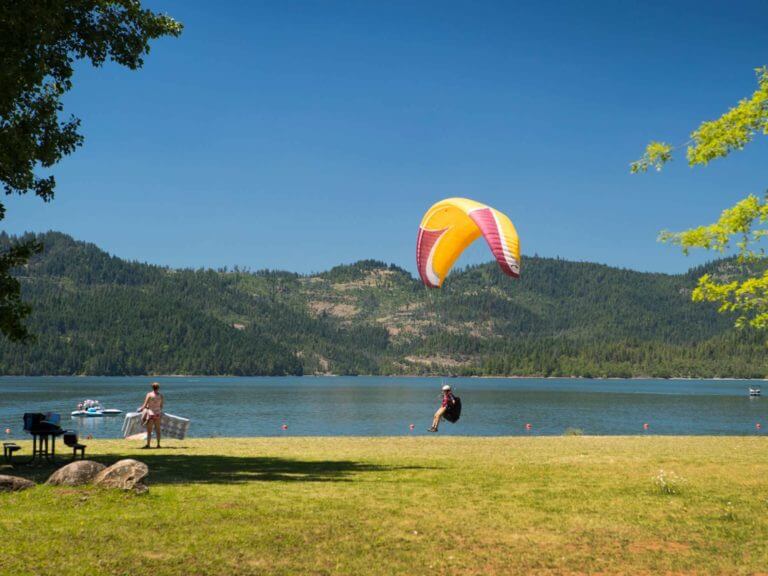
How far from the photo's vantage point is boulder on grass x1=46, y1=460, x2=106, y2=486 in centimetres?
1614

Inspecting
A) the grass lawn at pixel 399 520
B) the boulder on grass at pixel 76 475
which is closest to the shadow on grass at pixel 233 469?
the grass lawn at pixel 399 520

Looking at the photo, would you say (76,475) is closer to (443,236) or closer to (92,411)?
(443,236)

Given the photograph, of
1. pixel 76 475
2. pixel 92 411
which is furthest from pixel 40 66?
pixel 92 411

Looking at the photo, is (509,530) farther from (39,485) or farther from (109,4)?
(109,4)

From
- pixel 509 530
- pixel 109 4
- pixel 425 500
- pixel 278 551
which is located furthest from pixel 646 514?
pixel 109 4

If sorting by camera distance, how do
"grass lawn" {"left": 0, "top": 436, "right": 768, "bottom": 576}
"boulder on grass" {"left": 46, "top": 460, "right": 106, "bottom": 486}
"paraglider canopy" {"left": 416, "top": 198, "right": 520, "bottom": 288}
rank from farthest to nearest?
"paraglider canopy" {"left": 416, "top": 198, "right": 520, "bottom": 288}, "boulder on grass" {"left": 46, "top": 460, "right": 106, "bottom": 486}, "grass lawn" {"left": 0, "top": 436, "right": 768, "bottom": 576}

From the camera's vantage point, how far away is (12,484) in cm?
1577

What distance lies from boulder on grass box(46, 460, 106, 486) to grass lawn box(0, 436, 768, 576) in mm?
629

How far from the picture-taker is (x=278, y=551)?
11891mm

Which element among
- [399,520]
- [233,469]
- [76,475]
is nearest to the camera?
[399,520]

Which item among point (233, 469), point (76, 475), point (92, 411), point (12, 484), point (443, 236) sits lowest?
point (92, 411)

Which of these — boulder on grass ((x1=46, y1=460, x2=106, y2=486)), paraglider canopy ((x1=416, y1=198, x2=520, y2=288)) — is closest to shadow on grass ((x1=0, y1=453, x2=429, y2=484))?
boulder on grass ((x1=46, y1=460, x2=106, y2=486))

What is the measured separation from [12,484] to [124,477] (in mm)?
2406

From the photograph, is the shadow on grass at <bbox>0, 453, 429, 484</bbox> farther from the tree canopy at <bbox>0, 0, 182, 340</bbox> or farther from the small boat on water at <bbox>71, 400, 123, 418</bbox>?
the small boat on water at <bbox>71, 400, 123, 418</bbox>
